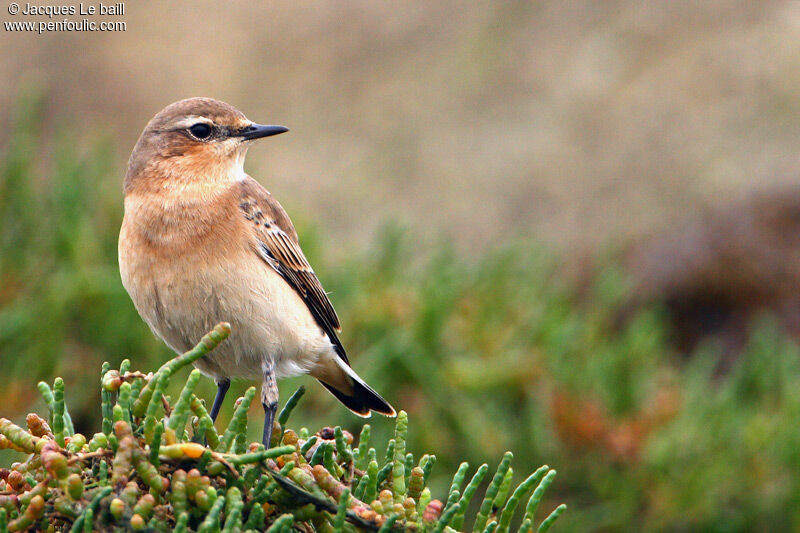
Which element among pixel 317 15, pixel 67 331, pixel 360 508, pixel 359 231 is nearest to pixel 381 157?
pixel 359 231

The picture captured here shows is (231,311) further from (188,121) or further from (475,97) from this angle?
(475,97)

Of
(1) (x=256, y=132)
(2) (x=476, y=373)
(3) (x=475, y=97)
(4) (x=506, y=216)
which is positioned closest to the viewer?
(1) (x=256, y=132)

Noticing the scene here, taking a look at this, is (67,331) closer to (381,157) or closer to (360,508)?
(360,508)

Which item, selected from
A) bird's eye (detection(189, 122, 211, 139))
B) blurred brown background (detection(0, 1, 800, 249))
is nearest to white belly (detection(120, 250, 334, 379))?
bird's eye (detection(189, 122, 211, 139))

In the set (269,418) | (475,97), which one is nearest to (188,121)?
(269,418)

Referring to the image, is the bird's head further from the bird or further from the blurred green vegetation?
the blurred green vegetation
